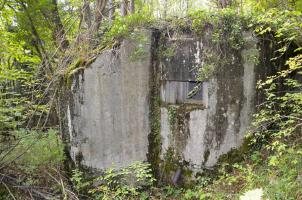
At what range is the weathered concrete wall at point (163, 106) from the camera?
17.3 feet

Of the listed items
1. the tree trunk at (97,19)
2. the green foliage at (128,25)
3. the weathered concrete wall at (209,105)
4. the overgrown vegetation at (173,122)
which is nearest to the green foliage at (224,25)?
the overgrown vegetation at (173,122)

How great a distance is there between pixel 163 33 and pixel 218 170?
2792mm

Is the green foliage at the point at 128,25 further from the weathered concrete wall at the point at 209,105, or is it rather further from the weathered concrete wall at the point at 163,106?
the weathered concrete wall at the point at 209,105

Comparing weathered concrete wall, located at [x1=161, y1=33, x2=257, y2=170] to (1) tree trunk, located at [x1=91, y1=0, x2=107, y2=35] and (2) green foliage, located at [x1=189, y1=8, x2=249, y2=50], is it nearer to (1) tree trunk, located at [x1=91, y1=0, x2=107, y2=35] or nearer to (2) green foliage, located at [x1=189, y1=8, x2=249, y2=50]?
(2) green foliage, located at [x1=189, y1=8, x2=249, y2=50]

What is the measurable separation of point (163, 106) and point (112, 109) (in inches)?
39.5

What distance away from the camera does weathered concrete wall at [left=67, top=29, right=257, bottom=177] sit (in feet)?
17.3

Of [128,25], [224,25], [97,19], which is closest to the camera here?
[224,25]

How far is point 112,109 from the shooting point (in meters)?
5.60

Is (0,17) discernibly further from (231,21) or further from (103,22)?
(231,21)

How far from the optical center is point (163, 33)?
215 inches

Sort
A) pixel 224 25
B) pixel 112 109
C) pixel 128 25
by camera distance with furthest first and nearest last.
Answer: pixel 112 109
pixel 128 25
pixel 224 25

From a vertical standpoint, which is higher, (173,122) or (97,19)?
(97,19)

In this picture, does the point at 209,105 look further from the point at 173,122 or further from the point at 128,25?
the point at 128,25

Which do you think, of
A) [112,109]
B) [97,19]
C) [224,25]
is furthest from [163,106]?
[97,19]
